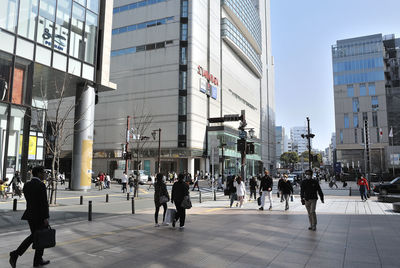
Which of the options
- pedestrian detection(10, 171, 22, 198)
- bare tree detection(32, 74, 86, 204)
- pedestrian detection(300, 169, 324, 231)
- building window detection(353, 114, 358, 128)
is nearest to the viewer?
pedestrian detection(300, 169, 324, 231)

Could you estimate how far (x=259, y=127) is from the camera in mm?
83688

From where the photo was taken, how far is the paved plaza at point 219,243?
5645 mm

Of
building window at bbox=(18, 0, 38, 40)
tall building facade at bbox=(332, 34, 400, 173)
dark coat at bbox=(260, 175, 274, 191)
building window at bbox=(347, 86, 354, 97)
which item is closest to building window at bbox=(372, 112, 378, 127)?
tall building facade at bbox=(332, 34, 400, 173)

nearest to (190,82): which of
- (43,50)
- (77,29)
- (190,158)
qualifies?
(190,158)

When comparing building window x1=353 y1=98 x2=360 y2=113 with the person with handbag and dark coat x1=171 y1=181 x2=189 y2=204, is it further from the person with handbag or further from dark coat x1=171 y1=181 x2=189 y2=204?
dark coat x1=171 y1=181 x2=189 y2=204

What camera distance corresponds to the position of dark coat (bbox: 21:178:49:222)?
17.1 ft

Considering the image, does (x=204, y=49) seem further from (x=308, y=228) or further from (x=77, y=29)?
(x=308, y=228)

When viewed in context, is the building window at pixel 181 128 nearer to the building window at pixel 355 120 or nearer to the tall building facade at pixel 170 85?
the tall building facade at pixel 170 85

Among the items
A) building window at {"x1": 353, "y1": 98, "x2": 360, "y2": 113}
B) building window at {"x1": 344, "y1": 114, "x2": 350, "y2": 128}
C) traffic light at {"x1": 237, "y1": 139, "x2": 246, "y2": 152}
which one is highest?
building window at {"x1": 353, "y1": 98, "x2": 360, "y2": 113}

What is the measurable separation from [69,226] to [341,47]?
313 ft

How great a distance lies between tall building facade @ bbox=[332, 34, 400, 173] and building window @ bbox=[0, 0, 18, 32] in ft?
268

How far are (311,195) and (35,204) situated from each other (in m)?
7.46

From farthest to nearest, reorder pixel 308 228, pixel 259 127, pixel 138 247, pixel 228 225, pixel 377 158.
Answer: pixel 259 127
pixel 377 158
pixel 228 225
pixel 308 228
pixel 138 247

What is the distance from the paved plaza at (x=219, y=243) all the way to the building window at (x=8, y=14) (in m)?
13.0
